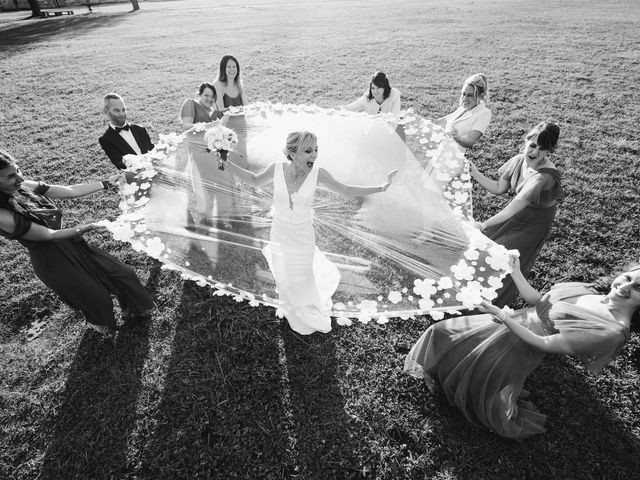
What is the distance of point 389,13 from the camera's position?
75.3ft

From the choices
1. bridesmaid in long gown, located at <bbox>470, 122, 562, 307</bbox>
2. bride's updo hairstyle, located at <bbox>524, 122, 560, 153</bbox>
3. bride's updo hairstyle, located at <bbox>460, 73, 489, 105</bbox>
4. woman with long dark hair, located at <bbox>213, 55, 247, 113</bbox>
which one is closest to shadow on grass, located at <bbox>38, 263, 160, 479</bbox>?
woman with long dark hair, located at <bbox>213, 55, 247, 113</bbox>

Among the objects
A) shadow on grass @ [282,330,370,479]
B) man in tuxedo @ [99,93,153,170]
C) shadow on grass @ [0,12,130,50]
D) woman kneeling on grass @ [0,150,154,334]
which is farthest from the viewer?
shadow on grass @ [0,12,130,50]

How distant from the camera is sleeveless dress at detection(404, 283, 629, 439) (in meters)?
2.85

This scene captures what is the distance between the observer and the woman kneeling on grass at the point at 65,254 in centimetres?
350

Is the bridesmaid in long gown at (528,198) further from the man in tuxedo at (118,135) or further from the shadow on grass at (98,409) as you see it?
the man in tuxedo at (118,135)

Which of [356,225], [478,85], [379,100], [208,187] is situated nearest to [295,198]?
[356,225]

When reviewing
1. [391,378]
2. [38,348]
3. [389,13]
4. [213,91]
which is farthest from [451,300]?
[389,13]

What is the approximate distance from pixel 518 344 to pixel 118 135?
584cm

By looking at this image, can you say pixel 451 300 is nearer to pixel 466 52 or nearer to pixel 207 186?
pixel 207 186

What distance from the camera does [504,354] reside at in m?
3.35

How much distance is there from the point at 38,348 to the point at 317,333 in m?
3.84

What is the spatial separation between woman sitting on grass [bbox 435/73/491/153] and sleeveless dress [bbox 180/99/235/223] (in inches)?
131

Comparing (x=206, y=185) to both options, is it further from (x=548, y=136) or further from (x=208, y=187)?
(x=548, y=136)

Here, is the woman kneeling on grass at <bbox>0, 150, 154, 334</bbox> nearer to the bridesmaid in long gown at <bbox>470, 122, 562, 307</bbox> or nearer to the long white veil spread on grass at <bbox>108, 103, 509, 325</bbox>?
the long white veil spread on grass at <bbox>108, 103, 509, 325</bbox>
